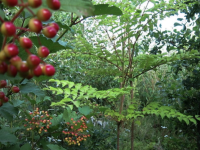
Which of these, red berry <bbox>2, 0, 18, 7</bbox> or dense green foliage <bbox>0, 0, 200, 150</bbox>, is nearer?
red berry <bbox>2, 0, 18, 7</bbox>

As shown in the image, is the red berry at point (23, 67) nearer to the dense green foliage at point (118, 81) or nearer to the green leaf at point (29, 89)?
the dense green foliage at point (118, 81)

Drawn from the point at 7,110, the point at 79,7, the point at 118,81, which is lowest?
the point at 7,110

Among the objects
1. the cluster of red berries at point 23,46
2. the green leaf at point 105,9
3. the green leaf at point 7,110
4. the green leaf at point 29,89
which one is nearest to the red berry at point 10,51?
the cluster of red berries at point 23,46

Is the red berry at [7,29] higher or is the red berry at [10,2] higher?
the red berry at [10,2]

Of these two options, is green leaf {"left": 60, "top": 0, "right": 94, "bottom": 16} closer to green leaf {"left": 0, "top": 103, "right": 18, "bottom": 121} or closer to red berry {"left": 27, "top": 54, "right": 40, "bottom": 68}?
red berry {"left": 27, "top": 54, "right": 40, "bottom": 68}

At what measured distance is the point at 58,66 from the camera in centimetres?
258

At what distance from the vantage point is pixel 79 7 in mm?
320

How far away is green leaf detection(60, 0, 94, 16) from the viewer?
0.31 m

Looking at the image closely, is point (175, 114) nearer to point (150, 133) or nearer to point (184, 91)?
point (184, 91)

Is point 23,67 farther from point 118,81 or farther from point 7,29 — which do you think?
point 118,81

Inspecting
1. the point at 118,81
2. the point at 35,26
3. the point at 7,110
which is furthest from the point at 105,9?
the point at 118,81

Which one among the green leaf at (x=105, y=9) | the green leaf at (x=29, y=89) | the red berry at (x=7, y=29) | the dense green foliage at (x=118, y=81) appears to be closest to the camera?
the red berry at (x=7, y=29)

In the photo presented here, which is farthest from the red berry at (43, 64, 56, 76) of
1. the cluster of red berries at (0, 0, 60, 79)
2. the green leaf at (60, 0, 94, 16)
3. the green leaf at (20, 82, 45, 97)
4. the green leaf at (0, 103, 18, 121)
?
the green leaf at (0, 103, 18, 121)

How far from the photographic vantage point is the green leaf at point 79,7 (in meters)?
0.31
